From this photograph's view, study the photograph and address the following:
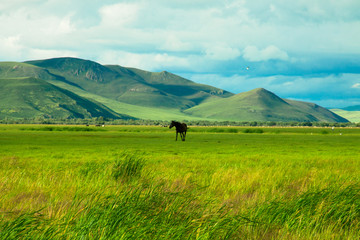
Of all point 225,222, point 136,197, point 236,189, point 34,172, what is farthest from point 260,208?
point 34,172

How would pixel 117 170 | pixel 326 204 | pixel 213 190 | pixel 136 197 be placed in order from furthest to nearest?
pixel 117 170 < pixel 213 190 < pixel 326 204 < pixel 136 197

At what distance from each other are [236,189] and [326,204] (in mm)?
3830

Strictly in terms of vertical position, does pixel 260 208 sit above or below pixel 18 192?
above

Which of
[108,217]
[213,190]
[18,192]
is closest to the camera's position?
[108,217]

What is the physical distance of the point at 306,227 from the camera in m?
7.86

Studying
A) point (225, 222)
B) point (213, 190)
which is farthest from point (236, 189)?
point (225, 222)

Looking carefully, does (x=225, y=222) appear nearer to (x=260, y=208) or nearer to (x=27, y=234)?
(x=260, y=208)

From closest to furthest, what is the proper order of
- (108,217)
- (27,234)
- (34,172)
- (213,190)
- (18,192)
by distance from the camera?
(27,234) < (108,217) < (18,192) < (213,190) < (34,172)

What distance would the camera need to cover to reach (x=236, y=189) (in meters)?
12.6

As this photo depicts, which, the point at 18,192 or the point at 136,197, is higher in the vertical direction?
the point at 136,197

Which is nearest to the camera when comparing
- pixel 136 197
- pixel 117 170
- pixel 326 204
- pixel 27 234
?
pixel 27 234

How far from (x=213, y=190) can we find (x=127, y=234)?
6.65m

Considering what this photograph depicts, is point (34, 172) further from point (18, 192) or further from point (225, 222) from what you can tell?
point (225, 222)

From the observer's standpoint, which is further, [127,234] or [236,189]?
[236,189]
